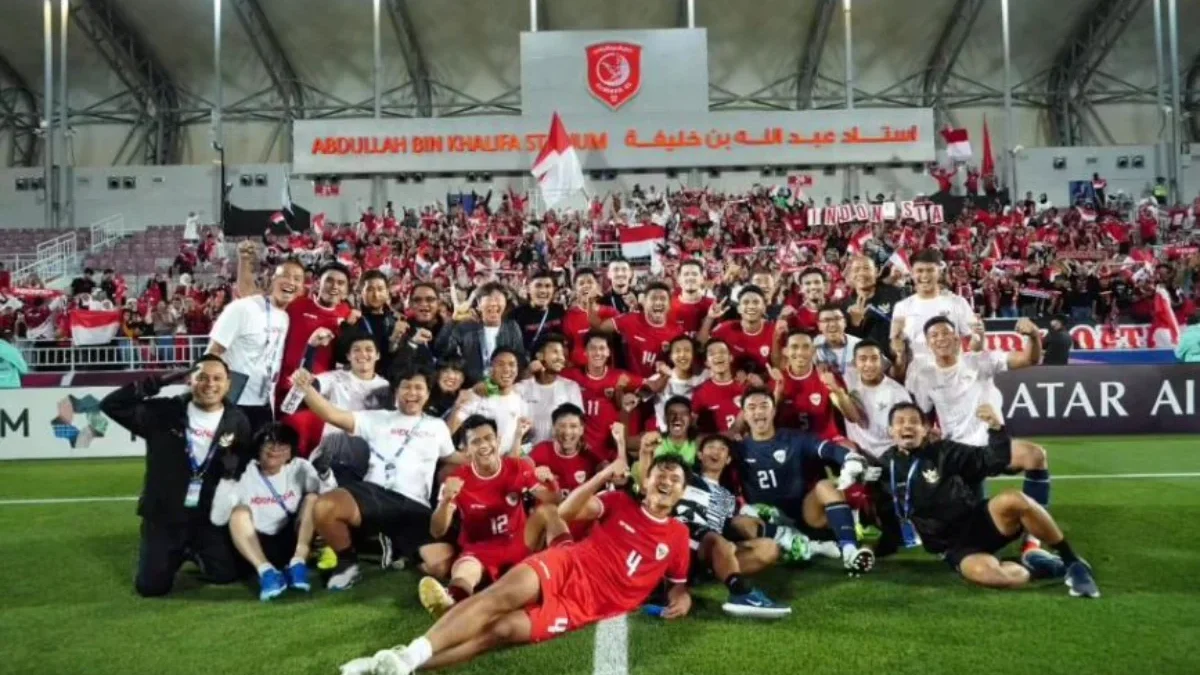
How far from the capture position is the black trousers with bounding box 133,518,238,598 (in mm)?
5766

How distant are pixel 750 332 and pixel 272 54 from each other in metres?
30.1

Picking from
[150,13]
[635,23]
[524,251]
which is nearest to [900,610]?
[524,251]

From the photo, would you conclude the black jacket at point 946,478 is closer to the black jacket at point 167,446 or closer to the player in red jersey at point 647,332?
the player in red jersey at point 647,332

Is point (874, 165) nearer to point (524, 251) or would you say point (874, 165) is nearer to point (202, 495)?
point (524, 251)

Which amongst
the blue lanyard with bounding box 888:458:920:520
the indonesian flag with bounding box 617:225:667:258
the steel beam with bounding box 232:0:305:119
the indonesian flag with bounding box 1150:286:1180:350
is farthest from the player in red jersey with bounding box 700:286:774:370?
the steel beam with bounding box 232:0:305:119

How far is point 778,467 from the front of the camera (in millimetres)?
6371

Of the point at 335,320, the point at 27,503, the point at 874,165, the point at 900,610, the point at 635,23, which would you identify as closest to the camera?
the point at 900,610

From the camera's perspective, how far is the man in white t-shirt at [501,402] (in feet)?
21.7

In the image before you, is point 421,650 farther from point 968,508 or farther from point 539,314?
point 539,314

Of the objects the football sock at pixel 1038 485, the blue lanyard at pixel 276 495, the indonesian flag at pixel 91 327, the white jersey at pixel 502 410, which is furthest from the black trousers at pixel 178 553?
the indonesian flag at pixel 91 327

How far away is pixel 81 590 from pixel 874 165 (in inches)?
1088

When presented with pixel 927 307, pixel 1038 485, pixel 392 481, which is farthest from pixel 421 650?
pixel 927 307

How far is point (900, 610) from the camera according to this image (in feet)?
16.9

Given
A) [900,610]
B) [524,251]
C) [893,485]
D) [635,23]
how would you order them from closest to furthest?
[900,610] → [893,485] → [524,251] → [635,23]
